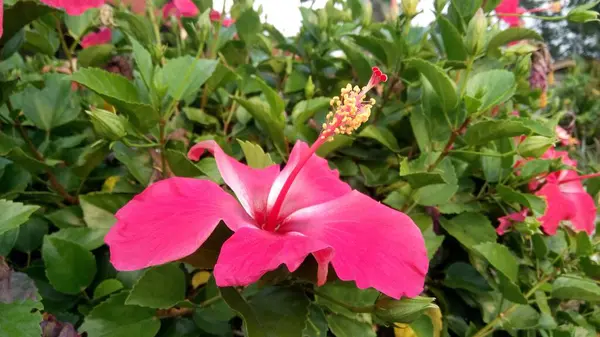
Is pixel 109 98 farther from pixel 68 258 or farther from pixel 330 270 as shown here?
pixel 330 270

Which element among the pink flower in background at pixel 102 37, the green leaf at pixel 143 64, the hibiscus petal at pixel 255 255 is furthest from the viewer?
the pink flower in background at pixel 102 37

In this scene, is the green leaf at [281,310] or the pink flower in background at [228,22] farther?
the pink flower in background at [228,22]

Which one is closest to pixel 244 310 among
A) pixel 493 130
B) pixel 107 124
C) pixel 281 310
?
pixel 281 310

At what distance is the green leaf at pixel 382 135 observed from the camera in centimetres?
80

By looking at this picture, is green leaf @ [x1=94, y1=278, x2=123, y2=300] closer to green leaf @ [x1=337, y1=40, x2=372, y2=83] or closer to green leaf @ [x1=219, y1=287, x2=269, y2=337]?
green leaf @ [x1=219, y1=287, x2=269, y2=337]

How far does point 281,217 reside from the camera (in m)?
0.57

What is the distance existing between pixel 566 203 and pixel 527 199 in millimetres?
137

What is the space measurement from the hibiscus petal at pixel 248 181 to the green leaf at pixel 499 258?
12.2 inches

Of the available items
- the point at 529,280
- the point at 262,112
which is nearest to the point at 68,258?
the point at 262,112

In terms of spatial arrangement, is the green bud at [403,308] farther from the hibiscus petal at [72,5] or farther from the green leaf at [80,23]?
the green leaf at [80,23]

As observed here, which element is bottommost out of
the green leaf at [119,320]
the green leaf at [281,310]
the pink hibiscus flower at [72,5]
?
the green leaf at [119,320]

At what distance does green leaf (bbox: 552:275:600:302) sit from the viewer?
29.8 inches

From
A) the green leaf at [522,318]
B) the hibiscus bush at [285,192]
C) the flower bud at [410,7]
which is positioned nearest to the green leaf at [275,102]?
the hibiscus bush at [285,192]

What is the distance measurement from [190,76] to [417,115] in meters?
0.35
